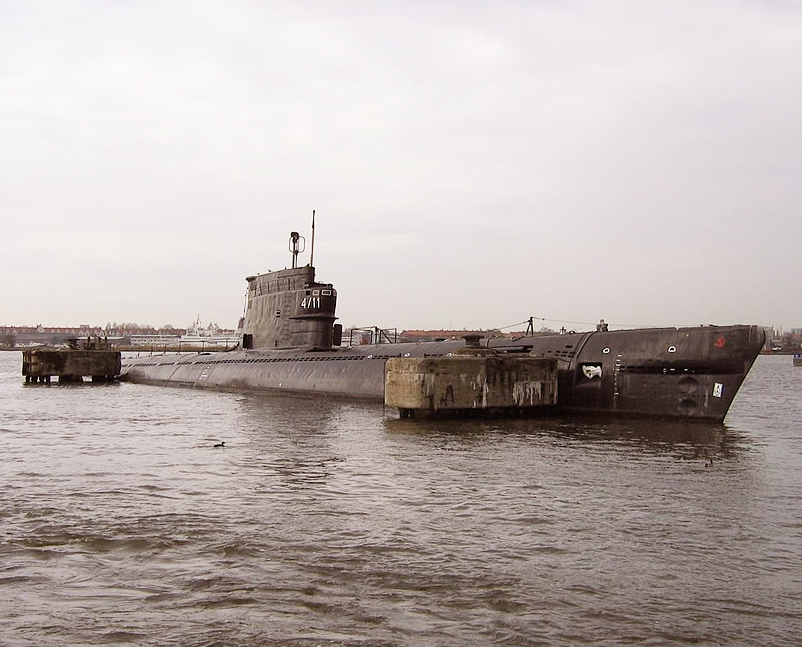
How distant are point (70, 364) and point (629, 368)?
35.0m

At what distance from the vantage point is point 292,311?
3341 cm

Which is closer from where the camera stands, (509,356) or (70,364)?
(509,356)

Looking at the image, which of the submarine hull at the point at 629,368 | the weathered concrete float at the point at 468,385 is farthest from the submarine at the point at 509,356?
the weathered concrete float at the point at 468,385

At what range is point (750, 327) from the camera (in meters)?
20.8

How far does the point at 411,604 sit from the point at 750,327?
55.5ft

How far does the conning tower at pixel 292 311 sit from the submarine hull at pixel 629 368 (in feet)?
8.17

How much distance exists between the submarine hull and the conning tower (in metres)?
2.49

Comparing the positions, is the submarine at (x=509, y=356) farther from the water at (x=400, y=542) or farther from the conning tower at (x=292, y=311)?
the water at (x=400, y=542)

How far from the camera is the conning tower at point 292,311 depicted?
32.2 meters

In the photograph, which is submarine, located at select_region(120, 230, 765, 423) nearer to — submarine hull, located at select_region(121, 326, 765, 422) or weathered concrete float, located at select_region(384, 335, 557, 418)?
submarine hull, located at select_region(121, 326, 765, 422)

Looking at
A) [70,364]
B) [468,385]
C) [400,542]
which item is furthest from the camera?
[70,364]

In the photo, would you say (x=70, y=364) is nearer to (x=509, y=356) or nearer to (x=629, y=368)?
(x=509, y=356)

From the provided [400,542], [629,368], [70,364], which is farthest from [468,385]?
[70,364]

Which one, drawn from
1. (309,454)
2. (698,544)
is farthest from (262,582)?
(309,454)
